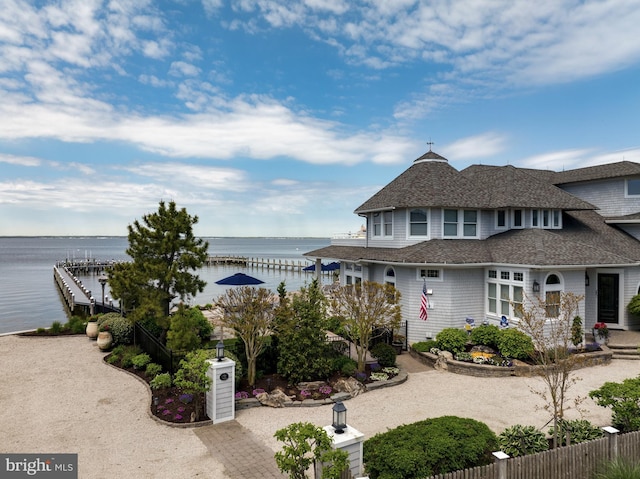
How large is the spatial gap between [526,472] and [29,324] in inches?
1285

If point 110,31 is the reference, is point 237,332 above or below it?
below

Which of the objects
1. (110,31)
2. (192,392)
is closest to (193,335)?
(192,392)

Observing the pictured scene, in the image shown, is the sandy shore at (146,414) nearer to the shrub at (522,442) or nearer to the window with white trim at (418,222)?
the shrub at (522,442)

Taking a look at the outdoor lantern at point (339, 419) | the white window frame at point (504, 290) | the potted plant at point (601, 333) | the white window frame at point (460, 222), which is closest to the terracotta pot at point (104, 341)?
the outdoor lantern at point (339, 419)

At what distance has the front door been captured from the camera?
60.9 ft

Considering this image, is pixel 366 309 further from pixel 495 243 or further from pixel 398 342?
pixel 495 243

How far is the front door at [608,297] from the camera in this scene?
1856 centimetres

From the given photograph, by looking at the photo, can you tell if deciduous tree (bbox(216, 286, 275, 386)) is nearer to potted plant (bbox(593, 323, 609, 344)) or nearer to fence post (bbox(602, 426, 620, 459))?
fence post (bbox(602, 426, 620, 459))

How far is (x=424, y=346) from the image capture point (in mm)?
15672

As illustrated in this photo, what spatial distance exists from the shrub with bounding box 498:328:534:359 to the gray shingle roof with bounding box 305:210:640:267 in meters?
2.69

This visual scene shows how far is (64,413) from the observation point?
10.5 metres

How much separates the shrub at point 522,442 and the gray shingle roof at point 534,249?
8421mm

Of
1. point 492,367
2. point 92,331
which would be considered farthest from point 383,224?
point 92,331

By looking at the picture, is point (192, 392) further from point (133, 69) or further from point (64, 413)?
point (133, 69)
